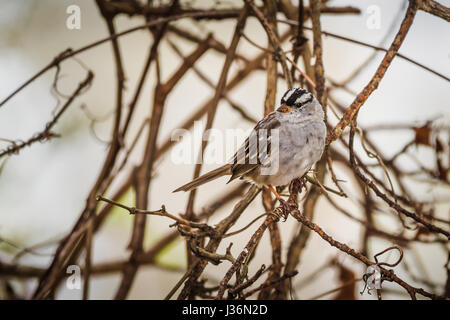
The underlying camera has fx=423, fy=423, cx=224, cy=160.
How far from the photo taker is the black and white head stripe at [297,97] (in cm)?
178

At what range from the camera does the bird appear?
177 centimetres

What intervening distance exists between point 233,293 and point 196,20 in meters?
1.87

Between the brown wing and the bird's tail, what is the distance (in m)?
0.06

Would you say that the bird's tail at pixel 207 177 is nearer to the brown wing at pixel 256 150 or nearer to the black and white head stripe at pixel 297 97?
the brown wing at pixel 256 150

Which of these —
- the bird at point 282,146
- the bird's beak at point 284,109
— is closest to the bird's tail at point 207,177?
the bird at point 282,146

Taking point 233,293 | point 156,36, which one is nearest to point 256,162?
point 233,293

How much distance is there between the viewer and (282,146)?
1.88m

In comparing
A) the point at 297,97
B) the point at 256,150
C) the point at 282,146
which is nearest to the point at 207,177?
the point at 256,150

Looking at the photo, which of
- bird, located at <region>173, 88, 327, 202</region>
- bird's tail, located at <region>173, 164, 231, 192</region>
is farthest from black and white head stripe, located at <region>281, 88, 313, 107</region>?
bird's tail, located at <region>173, 164, 231, 192</region>

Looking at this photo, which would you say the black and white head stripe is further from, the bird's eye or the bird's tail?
the bird's tail

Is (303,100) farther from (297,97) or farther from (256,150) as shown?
(256,150)

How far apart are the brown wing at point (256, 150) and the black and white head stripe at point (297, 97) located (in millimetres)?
93

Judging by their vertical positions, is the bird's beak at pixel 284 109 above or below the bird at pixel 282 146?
Result: above

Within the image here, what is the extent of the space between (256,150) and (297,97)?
0.30 m
